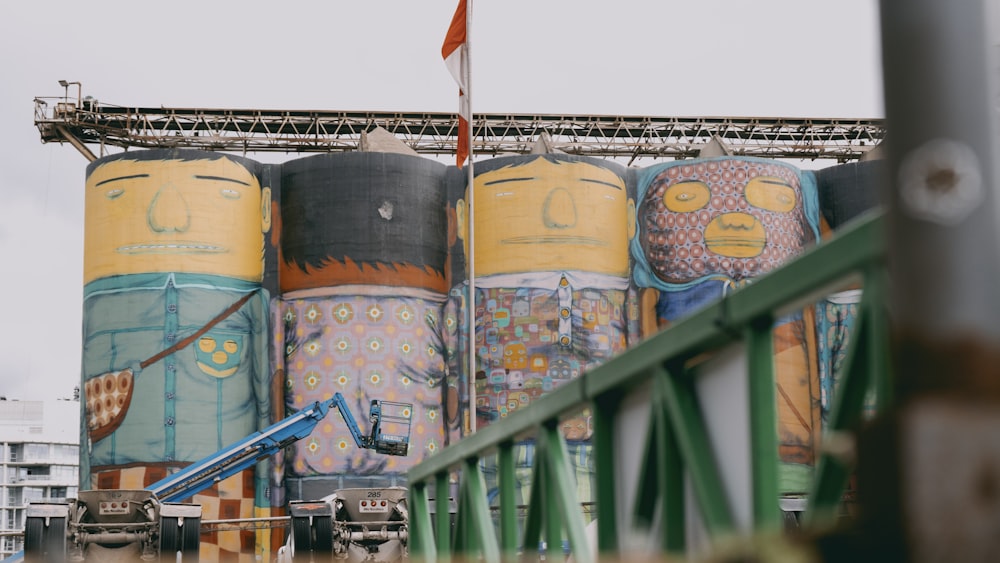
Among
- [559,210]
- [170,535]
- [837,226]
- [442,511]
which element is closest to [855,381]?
[442,511]

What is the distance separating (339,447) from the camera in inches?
1610

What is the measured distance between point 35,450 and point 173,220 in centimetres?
12753

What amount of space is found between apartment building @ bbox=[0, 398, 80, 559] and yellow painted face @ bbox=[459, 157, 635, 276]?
125830 millimetres

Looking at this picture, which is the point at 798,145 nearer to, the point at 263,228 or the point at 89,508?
the point at 263,228

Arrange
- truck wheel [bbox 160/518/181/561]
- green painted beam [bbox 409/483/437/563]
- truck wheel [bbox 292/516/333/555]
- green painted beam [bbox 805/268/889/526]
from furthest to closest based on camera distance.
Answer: truck wheel [bbox 292/516/333/555]
truck wheel [bbox 160/518/181/561]
green painted beam [bbox 409/483/437/563]
green painted beam [bbox 805/268/889/526]

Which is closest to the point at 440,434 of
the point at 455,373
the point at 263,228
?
the point at 455,373

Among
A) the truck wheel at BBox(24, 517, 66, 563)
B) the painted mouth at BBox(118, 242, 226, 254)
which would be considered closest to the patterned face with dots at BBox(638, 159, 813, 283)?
the painted mouth at BBox(118, 242, 226, 254)

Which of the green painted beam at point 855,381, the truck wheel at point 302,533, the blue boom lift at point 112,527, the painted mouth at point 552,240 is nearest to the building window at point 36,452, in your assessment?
the painted mouth at point 552,240

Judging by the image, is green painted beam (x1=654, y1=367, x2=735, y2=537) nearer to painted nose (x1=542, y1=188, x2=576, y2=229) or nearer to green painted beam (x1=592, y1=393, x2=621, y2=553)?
green painted beam (x1=592, y1=393, x2=621, y2=553)

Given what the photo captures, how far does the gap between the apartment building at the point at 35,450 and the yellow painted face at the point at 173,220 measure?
4794 inches

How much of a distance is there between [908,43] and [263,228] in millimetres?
42195

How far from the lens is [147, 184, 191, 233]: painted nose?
41.9 m

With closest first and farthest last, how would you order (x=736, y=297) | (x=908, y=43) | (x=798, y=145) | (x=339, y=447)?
1. (x=908, y=43)
2. (x=736, y=297)
3. (x=339, y=447)
4. (x=798, y=145)

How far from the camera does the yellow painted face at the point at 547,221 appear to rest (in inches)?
1670
